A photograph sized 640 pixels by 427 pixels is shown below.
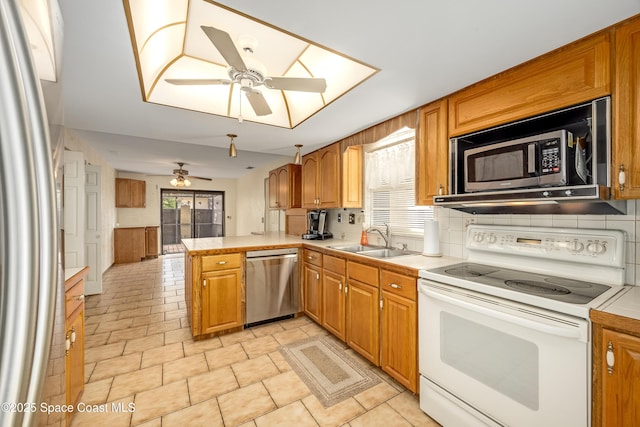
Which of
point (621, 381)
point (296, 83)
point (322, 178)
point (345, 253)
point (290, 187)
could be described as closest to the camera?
point (621, 381)

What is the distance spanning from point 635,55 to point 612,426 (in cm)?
162

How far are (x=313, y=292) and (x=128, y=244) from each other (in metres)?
5.59

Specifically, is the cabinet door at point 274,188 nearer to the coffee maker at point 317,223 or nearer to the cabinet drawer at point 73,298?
the coffee maker at point 317,223

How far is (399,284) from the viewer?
6.79 feet

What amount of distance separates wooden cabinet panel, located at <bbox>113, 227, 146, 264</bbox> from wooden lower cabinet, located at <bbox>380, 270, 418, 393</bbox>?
6.58 meters

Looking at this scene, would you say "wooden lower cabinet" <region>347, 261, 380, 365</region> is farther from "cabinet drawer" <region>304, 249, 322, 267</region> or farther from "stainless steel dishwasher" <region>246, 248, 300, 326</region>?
"stainless steel dishwasher" <region>246, 248, 300, 326</region>

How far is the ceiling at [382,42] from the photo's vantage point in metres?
1.34

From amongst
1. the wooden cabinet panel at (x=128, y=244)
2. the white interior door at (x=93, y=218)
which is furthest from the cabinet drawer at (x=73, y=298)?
the wooden cabinet panel at (x=128, y=244)

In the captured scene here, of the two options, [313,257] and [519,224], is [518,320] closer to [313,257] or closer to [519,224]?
[519,224]

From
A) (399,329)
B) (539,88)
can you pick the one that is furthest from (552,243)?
(399,329)

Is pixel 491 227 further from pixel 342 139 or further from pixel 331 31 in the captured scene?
pixel 342 139

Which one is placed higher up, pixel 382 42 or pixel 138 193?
pixel 382 42

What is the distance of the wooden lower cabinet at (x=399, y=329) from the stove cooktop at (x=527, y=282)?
10.8 inches

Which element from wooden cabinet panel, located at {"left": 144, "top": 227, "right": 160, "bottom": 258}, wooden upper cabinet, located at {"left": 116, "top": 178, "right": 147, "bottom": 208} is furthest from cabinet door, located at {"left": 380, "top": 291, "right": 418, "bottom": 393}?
wooden upper cabinet, located at {"left": 116, "top": 178, "right": 147, "bottom": 208}
